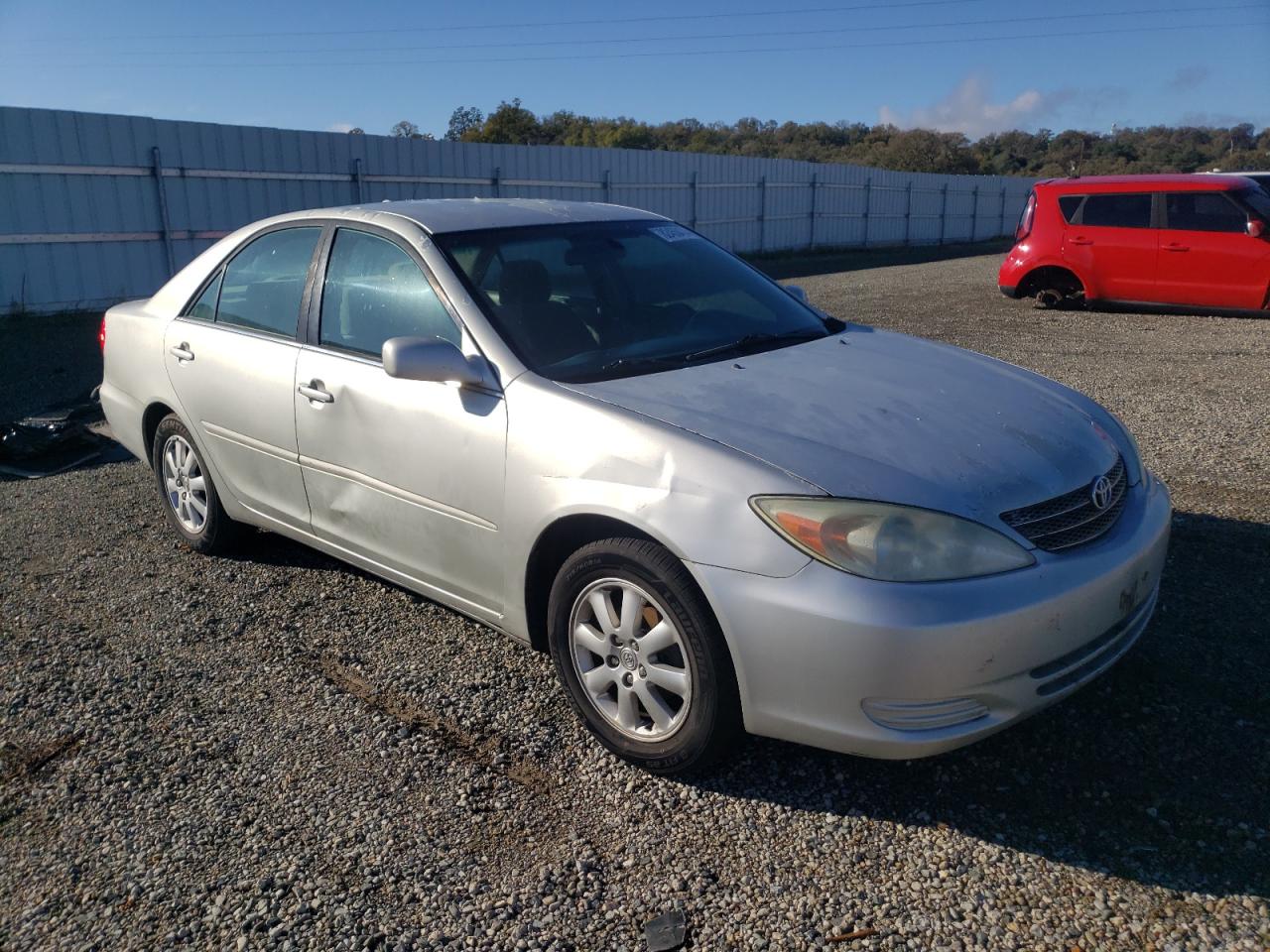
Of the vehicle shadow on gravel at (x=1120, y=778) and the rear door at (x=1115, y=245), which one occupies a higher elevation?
the rear door at (x=1115, y=245)

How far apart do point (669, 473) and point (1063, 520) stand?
1.11 metres

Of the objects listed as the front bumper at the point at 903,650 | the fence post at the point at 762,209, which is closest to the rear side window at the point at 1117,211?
the front bumper at the point at 903,650

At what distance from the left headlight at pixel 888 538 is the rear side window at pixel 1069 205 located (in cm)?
1138

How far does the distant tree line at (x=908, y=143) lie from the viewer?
184 feet

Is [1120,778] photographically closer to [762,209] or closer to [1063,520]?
[1063,520]

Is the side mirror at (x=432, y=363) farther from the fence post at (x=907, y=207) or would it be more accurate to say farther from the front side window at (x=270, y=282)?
the fence post at (x=907, y=207)

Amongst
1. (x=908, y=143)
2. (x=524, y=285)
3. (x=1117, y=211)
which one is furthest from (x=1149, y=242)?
(x=908, y=143)

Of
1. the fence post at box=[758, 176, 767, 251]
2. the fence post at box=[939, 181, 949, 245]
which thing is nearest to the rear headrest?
the fence post at box=[758, 176, 767, 251]

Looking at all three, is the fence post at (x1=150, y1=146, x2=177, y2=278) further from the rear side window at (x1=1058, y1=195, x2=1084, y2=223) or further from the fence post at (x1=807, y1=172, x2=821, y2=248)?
the fence post at (x1=807, y1=172, x2=821, y2=248)

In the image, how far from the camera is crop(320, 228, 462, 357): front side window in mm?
3711

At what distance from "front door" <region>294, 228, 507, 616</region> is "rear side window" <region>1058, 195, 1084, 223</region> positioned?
1091cm

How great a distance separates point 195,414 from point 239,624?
3.52ft

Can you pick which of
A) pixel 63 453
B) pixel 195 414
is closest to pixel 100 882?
pixel 195 414

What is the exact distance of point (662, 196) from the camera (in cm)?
2259
